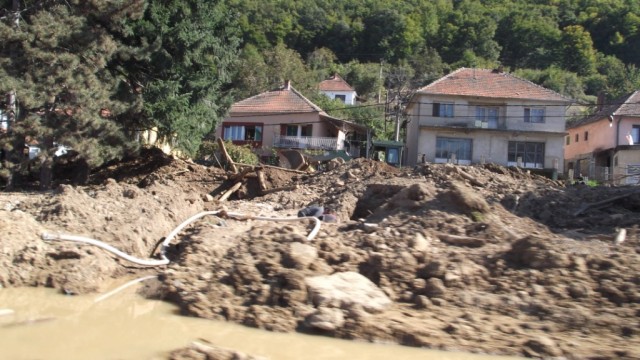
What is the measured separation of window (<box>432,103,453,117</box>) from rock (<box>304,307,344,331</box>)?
3617 centimetres

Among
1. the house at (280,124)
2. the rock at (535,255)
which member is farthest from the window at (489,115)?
the rock at (535,255)

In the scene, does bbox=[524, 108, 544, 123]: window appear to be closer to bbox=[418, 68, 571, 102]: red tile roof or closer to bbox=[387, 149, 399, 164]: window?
bbox=[418, 68, 571, 102]: red tile roof

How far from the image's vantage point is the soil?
5.98 m

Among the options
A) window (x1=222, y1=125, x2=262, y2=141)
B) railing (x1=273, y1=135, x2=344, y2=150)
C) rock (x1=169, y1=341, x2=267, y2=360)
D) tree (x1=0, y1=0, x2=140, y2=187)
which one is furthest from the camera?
window (x1=222, y1=125, x2=262, y2=141)

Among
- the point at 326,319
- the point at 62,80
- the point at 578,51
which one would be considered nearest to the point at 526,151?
the point at 62,80

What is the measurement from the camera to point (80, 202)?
1051 centimetres

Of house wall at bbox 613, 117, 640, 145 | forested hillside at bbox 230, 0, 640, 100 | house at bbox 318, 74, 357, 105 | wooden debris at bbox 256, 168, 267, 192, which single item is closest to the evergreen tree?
wooden debris at bbox 256, 168, 267, 192

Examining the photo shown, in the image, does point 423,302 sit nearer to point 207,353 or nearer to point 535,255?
point 535,255

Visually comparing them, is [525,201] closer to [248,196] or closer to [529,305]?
[529,305]

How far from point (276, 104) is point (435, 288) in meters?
39.2

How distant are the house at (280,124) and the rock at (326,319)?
1433 inches

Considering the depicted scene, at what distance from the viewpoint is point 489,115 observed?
135 feet

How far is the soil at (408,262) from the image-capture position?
19.6 feet

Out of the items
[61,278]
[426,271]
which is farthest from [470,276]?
[61,278]
